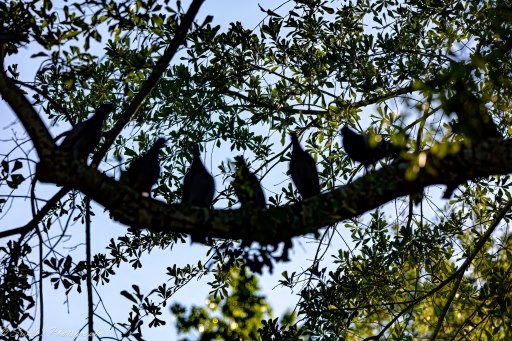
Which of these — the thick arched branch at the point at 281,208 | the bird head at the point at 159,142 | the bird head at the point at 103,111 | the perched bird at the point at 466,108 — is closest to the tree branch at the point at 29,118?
the thick arched branch at the point at 281,208

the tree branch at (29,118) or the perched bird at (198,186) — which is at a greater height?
the perched bird at (198,186)

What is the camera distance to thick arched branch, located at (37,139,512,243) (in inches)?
143

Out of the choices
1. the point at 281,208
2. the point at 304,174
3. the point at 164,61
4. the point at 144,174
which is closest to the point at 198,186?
the point at 144,174

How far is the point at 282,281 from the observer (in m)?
6.62

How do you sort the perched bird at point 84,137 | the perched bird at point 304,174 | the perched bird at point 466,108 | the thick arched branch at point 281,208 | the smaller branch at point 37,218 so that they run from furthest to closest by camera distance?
1. the perched bird at point 304,174
2. the perched bird at point 84,137
3. the smaller branch at point 37,218
4. the thick arched branch at point 281,208
5. the perched bird at point 466,108

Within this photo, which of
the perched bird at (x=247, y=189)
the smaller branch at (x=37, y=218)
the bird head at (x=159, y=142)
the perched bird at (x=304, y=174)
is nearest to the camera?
the perched bird at (x=247, y=189)

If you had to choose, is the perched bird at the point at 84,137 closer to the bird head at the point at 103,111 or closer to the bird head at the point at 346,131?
the bird head at the point at 103,111

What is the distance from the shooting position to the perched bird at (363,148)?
554cm

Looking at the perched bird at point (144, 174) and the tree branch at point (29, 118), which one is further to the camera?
the perched bird at point (144, 174)

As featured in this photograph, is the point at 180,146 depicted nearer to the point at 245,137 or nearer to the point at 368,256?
the point at 245,137

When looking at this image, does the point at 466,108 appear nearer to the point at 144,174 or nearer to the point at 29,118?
the point at 29,118

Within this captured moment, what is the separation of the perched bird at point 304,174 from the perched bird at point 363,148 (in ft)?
1.55

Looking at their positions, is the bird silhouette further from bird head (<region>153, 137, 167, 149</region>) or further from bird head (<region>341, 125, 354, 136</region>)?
bird head (<region>341, 125, 354, 136</region>)

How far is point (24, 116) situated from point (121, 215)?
2.97 ft
